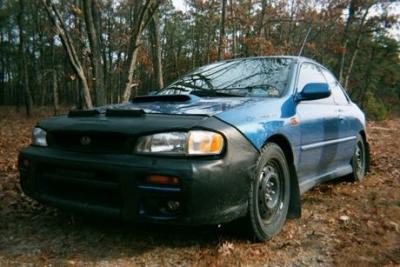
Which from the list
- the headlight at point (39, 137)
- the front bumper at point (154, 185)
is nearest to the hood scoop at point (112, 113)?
the headlight at point (39, 137)

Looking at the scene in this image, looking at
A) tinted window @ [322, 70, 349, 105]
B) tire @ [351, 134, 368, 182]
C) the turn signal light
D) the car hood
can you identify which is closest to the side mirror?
the car hood

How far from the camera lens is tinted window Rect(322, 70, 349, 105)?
5111 mm

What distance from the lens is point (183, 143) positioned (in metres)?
2.69

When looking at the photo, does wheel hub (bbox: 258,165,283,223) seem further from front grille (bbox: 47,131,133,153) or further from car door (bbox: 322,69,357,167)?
car door (bbox: 322,69,357,167)

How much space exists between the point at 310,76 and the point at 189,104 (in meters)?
1.82

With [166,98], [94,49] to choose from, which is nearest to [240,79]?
[166,98]

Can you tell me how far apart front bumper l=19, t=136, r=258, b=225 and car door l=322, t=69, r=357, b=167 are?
2.24m

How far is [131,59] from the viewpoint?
22.8ft

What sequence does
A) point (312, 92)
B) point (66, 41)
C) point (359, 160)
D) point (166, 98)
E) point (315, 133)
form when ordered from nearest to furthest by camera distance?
point (166, 98) < point (312, 92) < point (315, 133) < point (359, 160) < point (66, 41)

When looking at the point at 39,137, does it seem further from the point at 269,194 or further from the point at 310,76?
the point at 310,76

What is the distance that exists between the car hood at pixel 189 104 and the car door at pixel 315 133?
2.14ft

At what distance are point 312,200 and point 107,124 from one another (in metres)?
2.66

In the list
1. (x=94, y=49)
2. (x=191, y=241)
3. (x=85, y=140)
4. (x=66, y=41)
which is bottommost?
(x=191, y=241)

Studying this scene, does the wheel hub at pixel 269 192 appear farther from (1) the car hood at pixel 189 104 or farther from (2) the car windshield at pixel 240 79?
(2) the car windshield at pixel 240 79
